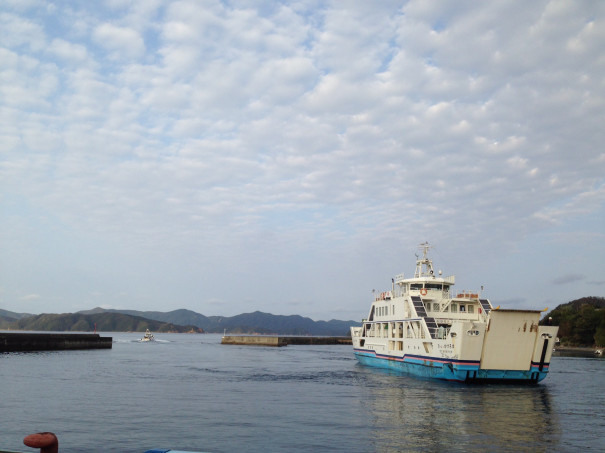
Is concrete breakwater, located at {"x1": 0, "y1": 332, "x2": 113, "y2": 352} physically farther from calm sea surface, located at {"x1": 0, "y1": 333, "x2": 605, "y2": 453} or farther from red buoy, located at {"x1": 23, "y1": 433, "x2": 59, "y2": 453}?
red buoy, located at {"x1": 23, "y1": 433, "x2": 59, "y2": 453}

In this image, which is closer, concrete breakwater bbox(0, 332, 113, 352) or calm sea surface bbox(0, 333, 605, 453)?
Result: calm sea surface bbox(0, 333, 605, 453)

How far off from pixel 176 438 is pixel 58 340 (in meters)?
80.0

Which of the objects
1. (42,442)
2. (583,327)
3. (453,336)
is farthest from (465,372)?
(583,327)

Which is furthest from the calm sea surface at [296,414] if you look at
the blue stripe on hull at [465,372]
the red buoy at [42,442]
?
the red buoy at [42,442]

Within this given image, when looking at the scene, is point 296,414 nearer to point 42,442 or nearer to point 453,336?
point 453,336

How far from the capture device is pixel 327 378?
48094 millimetres

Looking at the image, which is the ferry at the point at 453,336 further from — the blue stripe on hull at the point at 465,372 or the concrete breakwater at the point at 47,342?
the concrete breakwater at the point at 47,342

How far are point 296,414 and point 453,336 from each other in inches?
612

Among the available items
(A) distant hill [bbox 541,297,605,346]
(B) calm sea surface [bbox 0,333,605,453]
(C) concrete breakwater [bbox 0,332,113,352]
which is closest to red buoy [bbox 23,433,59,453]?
(B) calm sea surface [bbox 0,333,605,453]

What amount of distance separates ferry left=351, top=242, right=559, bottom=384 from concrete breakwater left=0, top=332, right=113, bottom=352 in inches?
2359

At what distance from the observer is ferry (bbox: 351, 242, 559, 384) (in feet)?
118

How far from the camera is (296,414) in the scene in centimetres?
2689

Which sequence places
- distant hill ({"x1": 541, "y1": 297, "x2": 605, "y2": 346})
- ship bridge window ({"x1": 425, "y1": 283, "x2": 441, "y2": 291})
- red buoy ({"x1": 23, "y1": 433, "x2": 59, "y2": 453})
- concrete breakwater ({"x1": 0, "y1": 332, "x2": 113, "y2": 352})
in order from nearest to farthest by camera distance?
1. red buoy ({"x1": 23, "y1": 433, "x2": 59, "y2": 453})
2. ship bridge window ({"x1": 425, "y1": 283, "x2": 441, "y2": 291})
3. concrete breakwater ({"x1": 0, "y1": 332, "x2": 113, "y2": 352})
4. distant hill ({"x1": 541, "y1": 297, "x2": 605, "y2": 346})

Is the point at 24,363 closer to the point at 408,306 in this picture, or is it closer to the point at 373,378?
the point at 373,378
